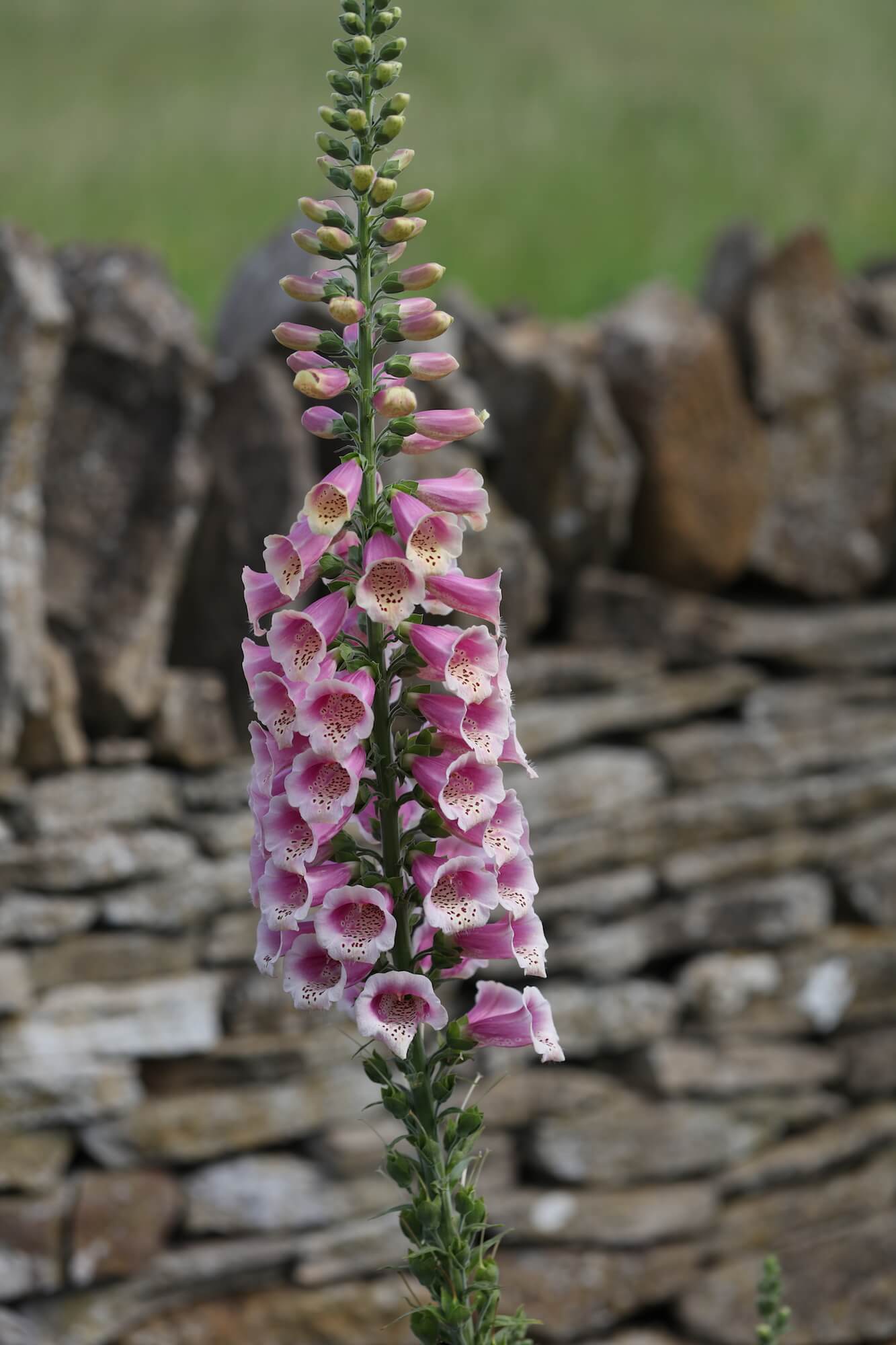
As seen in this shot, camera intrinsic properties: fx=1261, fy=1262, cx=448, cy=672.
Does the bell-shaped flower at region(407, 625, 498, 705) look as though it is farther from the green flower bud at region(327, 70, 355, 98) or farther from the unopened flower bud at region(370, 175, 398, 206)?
the green flower bud at region(327, 70, 355, 98)

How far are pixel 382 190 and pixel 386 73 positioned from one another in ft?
0.53

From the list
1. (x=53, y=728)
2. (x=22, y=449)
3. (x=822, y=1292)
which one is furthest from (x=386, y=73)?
(x=822, y=1292)

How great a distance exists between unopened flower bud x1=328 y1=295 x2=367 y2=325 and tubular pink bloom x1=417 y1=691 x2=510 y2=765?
0.49 meters

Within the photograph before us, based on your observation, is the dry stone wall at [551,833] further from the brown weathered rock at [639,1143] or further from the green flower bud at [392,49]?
the green flower bud at [392,49]

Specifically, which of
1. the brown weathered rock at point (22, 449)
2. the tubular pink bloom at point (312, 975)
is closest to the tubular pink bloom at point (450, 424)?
the tubular pink bloom at point (312, 975)

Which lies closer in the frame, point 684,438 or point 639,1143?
point 639,1143

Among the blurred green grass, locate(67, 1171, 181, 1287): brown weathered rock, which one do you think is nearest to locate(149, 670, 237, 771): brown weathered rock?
locate(67, 1171, 181, 1287): brown weathered rock

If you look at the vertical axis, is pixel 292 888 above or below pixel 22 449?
below

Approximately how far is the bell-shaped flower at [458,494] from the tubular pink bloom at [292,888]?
0.49 meters

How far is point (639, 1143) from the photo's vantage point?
15.4 ft

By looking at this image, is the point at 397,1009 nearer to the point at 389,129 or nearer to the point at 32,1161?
the point at 389,129

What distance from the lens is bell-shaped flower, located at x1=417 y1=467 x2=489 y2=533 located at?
1669 millimetres

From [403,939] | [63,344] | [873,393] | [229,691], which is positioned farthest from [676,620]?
[403,939]

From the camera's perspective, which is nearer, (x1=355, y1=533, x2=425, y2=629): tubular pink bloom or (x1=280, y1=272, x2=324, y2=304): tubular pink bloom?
(x1=355, y1=533, x2=425, y2=629): tubular pink bloom
